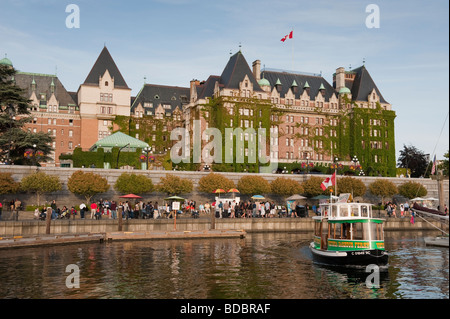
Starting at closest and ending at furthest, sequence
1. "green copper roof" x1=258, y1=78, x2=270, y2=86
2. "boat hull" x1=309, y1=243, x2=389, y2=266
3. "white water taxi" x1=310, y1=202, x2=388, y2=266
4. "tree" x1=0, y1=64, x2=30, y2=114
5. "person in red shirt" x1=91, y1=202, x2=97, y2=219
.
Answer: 1. "boat hull" x1=309, y1=243, x2=389, y2=266
2. "white water taxi" x1=310, y1=202, x2=388, y2=266
3. "person in red shirt" x1=91, y1=202, x2=97, y2=219
4. "tree" x1=0, y1=64, x2=30, y2=114
5. "green copper roof" x1=258, y1=78, x2=270, y2=86

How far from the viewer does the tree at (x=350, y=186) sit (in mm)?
70125

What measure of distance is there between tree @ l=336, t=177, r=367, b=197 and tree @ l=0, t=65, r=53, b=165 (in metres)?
43.2

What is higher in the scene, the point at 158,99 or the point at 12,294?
the point at 158,99

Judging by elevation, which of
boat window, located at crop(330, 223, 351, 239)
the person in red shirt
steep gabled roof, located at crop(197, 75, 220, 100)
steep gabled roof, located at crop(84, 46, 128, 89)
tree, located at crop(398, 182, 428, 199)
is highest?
steep gabled roof, located at crop(84, 46, 128, 89)

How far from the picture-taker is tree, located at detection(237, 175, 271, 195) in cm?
6744

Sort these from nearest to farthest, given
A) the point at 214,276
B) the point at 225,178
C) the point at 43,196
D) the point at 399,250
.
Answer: the point at 214,276, the point at 399,250, the point at 43,196, the point at 225,178

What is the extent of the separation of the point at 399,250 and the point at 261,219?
717 inches

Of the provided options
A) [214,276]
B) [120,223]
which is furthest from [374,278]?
[120,223]

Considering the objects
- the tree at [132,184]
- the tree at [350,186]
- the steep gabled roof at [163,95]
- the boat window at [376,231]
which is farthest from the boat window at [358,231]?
the steep gabled roof at [163,95]

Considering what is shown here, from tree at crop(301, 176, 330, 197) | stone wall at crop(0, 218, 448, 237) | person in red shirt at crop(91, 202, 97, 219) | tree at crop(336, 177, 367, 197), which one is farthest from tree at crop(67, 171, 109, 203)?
tree at crop(336, 177, 367, 197)

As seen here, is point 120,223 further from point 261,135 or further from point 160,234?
point 261,135

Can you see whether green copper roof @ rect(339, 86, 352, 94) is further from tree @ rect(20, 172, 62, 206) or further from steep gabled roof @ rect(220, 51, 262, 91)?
tree @ rect(20, 172, 62, 206)

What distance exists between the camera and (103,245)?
3984 centimetres

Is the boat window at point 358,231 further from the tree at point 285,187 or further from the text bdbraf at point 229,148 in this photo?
the text bdbraf at point 229,148
